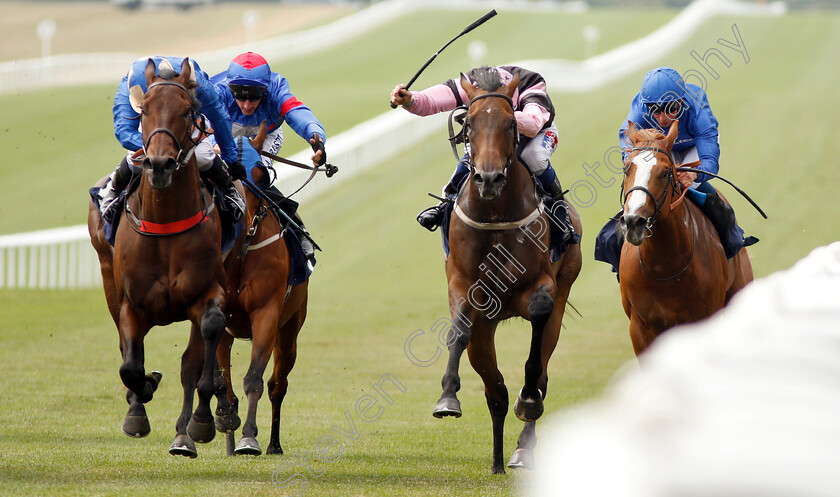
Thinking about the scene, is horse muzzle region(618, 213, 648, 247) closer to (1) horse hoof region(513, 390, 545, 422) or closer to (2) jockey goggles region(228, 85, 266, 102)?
(1) horse hoof region(513, 390, 545, 422)

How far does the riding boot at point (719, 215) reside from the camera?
22.7 feet

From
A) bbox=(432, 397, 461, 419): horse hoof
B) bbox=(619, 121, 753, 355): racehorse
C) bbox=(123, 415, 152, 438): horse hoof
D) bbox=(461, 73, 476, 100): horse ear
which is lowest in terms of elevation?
bbox=(123, 415, 152, 438): horse hoof

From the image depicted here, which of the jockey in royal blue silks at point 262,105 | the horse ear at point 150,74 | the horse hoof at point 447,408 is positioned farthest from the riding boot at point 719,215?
the horse ear at point 150,74

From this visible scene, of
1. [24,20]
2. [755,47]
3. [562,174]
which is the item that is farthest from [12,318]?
[24,20]

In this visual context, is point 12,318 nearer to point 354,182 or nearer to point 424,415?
point 424,415

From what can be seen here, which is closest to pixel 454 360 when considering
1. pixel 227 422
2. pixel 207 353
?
pixel 207 353

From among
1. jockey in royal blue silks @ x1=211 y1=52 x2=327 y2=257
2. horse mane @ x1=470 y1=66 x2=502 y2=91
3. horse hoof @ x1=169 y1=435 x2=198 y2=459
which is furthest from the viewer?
jockey in royal blue silks @ x1=211 y1=52 x2=327 y2=257

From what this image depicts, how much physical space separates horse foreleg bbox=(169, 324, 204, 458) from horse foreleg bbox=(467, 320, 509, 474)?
5.31 feet

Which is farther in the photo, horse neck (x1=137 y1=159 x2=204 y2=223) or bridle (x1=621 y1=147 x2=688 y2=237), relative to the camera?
bridle (x1=621 y1=147 x2=688 y2=237)

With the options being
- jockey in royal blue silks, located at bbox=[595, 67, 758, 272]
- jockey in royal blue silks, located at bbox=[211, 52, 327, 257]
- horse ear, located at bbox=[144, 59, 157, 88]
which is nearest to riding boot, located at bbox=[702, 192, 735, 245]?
jockey in royal blue silks, located at bbox=[595, 67, 758, 272]

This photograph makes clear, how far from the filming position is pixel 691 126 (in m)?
7.20

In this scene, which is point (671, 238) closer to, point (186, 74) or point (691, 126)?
point (691, 126)

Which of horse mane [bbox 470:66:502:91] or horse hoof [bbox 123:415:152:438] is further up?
horse mane [bbox 470:66:502:91]

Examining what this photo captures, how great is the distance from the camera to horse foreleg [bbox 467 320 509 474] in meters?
6.47
